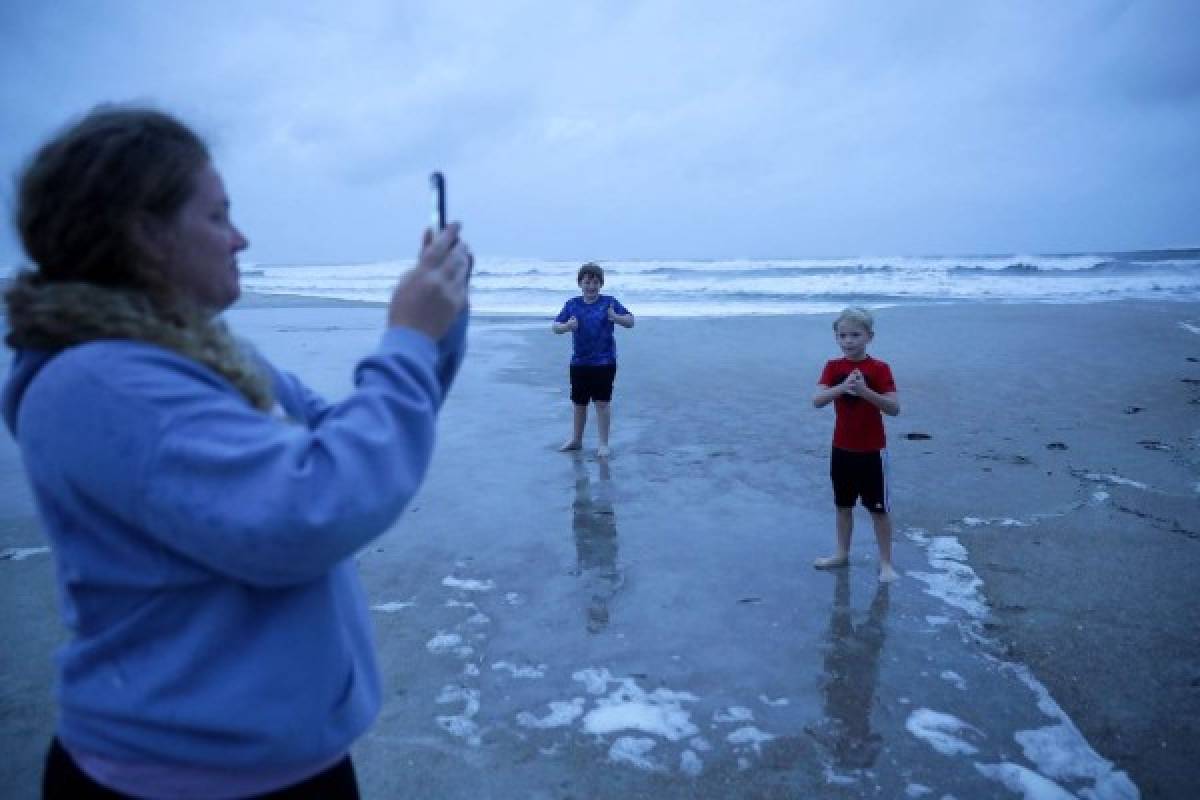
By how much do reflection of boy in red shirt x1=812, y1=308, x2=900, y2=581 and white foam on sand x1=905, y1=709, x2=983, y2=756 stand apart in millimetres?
1410

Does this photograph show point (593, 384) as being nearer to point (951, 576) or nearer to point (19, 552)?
point (951, 576)

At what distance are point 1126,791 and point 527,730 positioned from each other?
7.55 ft

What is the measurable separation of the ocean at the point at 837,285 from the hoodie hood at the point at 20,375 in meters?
21.8

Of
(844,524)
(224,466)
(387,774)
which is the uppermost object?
(224,466)

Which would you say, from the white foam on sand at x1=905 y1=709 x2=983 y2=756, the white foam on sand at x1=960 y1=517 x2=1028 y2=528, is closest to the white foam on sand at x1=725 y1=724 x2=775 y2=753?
the white foam on sand at x1=905 y1=709 x2=983 y2=756

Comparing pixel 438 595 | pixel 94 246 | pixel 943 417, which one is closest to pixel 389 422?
pixel 94 246

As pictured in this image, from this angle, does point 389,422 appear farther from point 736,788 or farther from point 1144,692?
point 1144,692

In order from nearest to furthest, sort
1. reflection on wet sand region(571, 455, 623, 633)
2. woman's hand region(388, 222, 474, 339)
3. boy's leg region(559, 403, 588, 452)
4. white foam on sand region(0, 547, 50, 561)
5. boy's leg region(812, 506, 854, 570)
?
woman's hand region(388, 222, 474, 339), reflection on wet sand region(571, 455, 623, 633), boy's leg region(812, 506, 854, 570), white foam on sand region(0, 547, 50, 561), boy's leg region(559, 403, 588, 452)

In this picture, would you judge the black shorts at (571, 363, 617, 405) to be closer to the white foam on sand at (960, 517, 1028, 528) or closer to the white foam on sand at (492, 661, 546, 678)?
the white foam on sand at (960, 517, 1028, 528)

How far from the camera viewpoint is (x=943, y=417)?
8.87 meters

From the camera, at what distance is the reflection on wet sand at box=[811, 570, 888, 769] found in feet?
9.95

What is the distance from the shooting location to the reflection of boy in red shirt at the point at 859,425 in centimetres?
458

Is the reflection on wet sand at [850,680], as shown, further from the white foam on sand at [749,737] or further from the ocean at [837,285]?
the ocean at [837,285]

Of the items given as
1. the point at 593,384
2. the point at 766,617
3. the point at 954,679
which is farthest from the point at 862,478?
the point at 593,384
